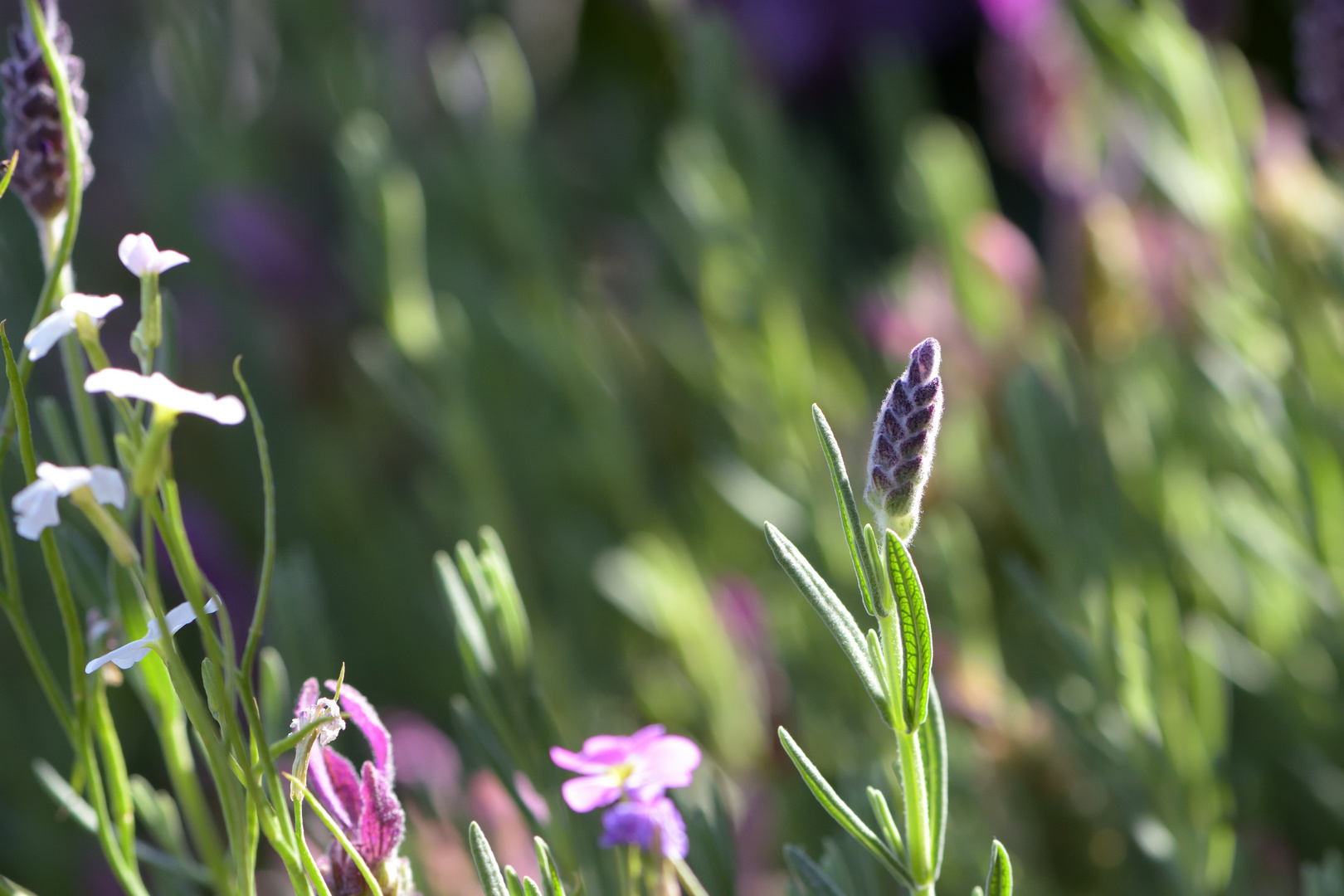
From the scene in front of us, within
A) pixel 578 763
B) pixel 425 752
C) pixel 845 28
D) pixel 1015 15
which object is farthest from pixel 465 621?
pixel 845 28

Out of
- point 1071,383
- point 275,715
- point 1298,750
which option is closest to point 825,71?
point 1071,383

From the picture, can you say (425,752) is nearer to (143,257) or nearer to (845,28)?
(143,257)

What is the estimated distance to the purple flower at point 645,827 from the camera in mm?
217

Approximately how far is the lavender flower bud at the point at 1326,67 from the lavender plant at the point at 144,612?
0.43 m

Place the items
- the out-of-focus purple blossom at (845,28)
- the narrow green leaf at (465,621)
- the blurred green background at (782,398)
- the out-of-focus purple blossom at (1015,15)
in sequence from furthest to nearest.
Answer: the out-of-focus purple blossom at (845,28) → the out-of-focus purple blossom at (1015,15) → the blurred green background at (782,398) → the narrow green leaf at (465,621)

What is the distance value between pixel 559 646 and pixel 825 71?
2.10ft

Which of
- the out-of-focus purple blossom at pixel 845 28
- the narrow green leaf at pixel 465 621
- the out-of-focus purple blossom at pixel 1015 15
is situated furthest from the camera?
the out-of-focus purple blossom at pixel 845 28

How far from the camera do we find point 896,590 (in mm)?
187

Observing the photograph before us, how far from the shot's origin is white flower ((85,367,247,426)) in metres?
0.16

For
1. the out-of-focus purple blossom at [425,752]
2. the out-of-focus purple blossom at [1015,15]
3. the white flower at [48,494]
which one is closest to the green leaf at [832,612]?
the white flower at [48,494]

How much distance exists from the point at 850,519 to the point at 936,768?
0.21ft

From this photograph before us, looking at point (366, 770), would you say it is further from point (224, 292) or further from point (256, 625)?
point (224, 292)

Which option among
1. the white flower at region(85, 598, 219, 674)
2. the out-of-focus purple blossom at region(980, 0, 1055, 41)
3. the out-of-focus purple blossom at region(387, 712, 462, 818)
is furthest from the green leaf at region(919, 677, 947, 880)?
the out-of-focus purple blossom at region(980, 0, 1055, 41)

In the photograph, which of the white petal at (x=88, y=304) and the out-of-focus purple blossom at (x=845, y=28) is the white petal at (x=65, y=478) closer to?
the white petal at (x=88, y=304)
